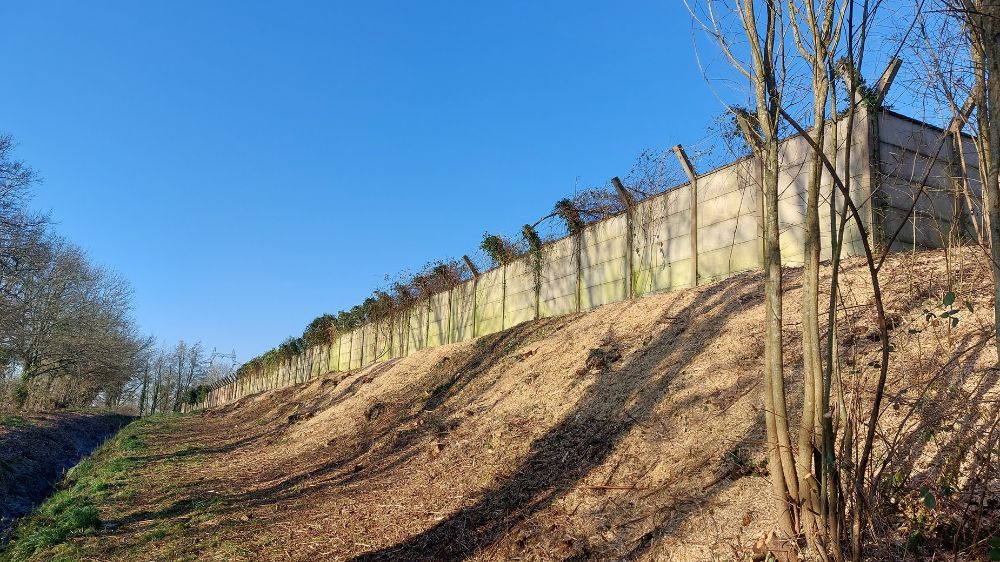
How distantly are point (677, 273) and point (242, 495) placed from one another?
7212 millimetres

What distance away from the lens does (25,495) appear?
12.1 meters

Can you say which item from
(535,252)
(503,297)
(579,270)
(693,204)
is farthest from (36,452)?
(693,204)

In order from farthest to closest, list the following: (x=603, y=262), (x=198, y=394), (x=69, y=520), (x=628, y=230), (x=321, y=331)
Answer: (x=198, y=394), (x=321, y=331), (x=603, y=262), (x=628, y=230), (x=69, y=520)

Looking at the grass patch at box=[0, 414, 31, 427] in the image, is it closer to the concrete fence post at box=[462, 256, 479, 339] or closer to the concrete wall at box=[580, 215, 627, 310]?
the concrete fence post at box=[462, 256, 479, 339]

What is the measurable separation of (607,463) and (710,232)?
16.7 ft

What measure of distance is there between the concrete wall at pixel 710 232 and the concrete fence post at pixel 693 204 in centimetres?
4

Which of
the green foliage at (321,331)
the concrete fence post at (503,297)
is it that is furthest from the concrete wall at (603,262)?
the green foliage at (321,331)

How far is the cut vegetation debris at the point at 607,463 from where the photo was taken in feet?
11.8

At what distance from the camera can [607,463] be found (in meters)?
5.39

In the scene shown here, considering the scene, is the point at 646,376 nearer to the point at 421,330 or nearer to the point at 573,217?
the point at 573,217

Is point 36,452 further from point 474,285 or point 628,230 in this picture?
point 628,230

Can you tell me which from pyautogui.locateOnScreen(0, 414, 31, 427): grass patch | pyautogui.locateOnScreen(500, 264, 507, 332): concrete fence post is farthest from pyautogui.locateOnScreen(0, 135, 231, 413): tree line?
pyautogui.locateOnScreen(500, 264, 507, 332): concrete fence post

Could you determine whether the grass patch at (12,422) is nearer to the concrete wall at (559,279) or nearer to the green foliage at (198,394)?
the concrete wall at (559,279)

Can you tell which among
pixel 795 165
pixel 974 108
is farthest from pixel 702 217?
pixel 974 108
